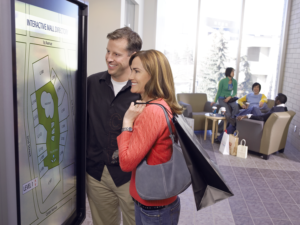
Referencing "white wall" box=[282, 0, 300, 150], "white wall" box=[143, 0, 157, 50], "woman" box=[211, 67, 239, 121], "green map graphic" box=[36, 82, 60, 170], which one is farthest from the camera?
"white wall" box=[143, 0, 157, 50]

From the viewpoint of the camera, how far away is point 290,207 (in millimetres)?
3441

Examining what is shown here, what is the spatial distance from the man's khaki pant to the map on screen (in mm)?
452

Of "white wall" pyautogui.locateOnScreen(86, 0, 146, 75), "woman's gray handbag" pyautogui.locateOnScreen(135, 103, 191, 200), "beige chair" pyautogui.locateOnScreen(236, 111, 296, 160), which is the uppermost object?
"white wall" pyautogui.locateOnScreen(86, 0, 146, 75)

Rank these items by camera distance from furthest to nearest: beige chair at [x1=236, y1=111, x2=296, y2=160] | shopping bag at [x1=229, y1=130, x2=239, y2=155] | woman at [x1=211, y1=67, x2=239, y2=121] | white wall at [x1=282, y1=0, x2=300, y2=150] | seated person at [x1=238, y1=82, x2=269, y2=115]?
woman at [x1=211, y1=67, x2=239, y2=121] → seated person at [x1=238, y1=82, x2=269, y2=115] → white wall at [x1=282, y1=0, x2=300, y2=150] → shopping bag at [x1=229, y1=130, x2=239, y2=155] → beige chair at [x1=236, y1=111, x2=296, y2=160]

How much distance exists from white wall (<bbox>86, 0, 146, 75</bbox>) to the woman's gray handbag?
3.91 metres

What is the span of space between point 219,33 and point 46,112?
7.98m

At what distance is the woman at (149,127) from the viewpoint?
1255 millimetres

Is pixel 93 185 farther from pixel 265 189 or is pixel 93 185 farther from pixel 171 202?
pixel 265 189

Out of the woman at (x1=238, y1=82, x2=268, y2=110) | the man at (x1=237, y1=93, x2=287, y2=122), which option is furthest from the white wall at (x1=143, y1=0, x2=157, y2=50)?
the man at (x1=237, y1=93, x2=287, y2=122)

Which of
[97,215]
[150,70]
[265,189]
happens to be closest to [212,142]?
[265,189]

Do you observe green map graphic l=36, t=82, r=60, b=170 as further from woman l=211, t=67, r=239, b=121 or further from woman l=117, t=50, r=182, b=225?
woman l=211, t=67, r=239, b=121

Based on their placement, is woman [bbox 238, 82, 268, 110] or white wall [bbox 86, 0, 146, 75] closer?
white wall [bbox 86, 0, 146, 75]

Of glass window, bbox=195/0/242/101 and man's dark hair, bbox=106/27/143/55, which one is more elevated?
glass window, bbox=195/0/242/101

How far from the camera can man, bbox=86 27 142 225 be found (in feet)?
5.24
